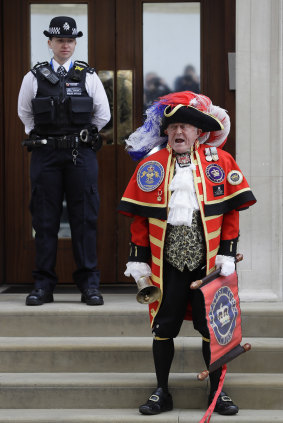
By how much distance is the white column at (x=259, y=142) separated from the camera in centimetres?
661

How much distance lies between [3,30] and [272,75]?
2.21m

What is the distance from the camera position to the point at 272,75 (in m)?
6.61

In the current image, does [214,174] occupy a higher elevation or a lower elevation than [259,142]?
lower

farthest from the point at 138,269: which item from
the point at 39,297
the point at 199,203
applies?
the point at 39,297

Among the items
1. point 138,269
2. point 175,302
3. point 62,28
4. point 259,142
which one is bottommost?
point 175,302

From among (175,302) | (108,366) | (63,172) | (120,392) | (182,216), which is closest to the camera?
(182,216)

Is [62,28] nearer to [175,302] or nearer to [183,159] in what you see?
[183,159]

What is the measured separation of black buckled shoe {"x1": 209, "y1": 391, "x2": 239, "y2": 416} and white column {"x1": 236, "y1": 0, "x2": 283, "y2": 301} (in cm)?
125

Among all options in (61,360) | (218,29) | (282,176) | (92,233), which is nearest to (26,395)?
(61,360)

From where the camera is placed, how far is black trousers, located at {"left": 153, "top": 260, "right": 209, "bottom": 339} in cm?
534

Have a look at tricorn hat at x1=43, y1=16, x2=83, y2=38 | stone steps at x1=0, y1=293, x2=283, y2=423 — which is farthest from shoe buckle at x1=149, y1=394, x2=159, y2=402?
tricorn hat at x1=43, y1=16, x2=83, y2=38

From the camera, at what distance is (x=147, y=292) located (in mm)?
5266

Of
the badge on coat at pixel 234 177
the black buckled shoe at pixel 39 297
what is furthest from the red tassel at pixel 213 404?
the black buckled shoe at pixel 39 297

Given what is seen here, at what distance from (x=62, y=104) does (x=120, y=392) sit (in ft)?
6.62
